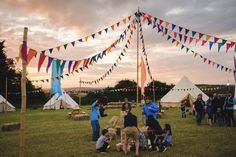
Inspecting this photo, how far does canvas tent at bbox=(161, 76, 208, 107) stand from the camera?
2873 cm

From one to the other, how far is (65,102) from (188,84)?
586 inches

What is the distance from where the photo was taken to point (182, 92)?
29.5 metres

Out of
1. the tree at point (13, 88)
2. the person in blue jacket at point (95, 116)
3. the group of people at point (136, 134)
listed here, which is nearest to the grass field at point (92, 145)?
the group of people at point (136, 134)

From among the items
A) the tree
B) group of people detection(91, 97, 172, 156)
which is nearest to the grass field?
group of people detection(91, 97, 172, 156)

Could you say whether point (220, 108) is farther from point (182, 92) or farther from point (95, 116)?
point (182, 92)

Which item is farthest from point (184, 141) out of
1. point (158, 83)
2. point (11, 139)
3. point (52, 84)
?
point (158, 83)

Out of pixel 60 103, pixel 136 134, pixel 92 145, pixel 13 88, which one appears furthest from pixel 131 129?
pixel 13 88

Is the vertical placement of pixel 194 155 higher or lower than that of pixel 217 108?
lower

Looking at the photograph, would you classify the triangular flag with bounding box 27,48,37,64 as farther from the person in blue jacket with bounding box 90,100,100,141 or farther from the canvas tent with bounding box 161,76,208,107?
the canvas tent with bounding box 161,76,208,107

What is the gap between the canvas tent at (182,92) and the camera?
28734 millimetres

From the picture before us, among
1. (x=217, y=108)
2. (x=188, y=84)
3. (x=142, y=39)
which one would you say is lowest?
(x=217, y=108)

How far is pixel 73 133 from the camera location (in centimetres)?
1347

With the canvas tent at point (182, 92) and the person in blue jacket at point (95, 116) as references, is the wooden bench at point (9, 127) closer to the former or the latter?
the person in blue jacket at point (95, 116)

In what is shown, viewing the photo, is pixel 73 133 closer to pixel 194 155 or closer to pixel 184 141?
pixel 184 141
